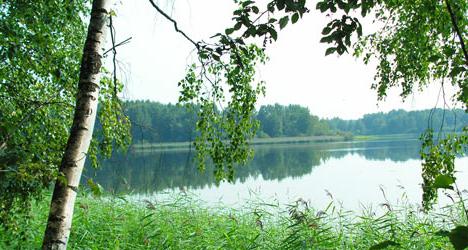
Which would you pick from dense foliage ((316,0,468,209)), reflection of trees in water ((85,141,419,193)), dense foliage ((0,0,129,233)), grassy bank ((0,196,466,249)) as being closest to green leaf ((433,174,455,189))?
dense foliage ((316,0,468,209))

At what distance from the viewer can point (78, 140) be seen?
7.00ft

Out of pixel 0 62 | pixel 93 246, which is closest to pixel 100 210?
pixel 93 246

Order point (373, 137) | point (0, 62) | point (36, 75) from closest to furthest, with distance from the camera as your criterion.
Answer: point (0, 62) < point (36, 75) < point (373, 137)

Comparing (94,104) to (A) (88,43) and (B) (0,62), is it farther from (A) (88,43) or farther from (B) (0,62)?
(B) (0,62)

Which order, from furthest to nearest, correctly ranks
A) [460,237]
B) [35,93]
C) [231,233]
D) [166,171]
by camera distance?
[166,171] < [231,233] < [35,93] < [460,237]

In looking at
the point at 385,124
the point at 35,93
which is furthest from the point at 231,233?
the point at 385,124

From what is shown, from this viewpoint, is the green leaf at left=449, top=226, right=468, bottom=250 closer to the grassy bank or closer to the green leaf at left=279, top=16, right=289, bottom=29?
Result: the green leaf at left=279, top=16, right=289, bottom=29

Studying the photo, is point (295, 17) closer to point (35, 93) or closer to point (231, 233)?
point (35, 93)

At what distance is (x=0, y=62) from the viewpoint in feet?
13.4

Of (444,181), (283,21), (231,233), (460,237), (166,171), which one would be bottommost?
(166,171)

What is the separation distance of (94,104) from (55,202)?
19.1 inches

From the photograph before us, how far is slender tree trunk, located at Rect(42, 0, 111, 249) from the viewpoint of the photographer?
2082mm

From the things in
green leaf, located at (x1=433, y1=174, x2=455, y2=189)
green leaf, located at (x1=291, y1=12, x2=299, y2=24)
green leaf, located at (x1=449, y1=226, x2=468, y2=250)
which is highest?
A: green leaf, located at (x1=291, y1=12, x2=299, y2=24)

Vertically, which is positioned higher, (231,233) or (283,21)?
(283,21)
